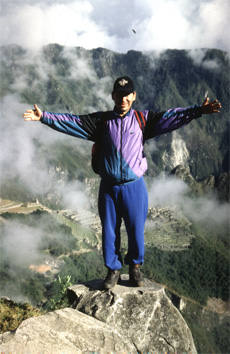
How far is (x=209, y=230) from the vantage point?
5635 inches

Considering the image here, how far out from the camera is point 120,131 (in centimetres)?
568

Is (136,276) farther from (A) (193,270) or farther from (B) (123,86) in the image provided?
(A) (193,270)

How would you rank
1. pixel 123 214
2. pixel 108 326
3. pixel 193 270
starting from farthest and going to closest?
pixel 193 270 < pixel 123 214 < pixel 108 326

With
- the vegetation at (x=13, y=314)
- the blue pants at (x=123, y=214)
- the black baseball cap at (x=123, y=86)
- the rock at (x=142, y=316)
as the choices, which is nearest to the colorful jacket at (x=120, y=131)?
the blue pants at (x=123, y=214)

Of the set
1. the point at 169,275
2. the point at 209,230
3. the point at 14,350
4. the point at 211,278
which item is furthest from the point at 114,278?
the point at 209,230

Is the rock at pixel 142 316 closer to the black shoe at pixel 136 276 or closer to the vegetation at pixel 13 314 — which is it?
the black shoe at pixel 136 276

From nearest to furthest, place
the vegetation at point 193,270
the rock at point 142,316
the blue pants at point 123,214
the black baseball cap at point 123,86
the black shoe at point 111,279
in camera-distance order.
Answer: the rock at point 142,316 → the black baseball cap at point 123,86 → the blue pants at point 123,214 → the black shoe at point 111,279 → the vegetation at point 193,270

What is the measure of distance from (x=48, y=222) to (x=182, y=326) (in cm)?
12822

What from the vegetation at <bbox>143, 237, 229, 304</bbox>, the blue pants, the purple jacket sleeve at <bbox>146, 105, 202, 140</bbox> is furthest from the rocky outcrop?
the vegetation at <bbox>143, 237, 229, 304</bbox>

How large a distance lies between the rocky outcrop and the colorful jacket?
2.32m

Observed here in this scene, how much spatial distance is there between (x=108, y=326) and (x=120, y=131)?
3.46m

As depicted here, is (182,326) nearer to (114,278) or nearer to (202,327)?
(114,278)

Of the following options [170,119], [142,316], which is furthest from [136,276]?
[170,119]

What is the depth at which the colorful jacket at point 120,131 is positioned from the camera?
5.61m
